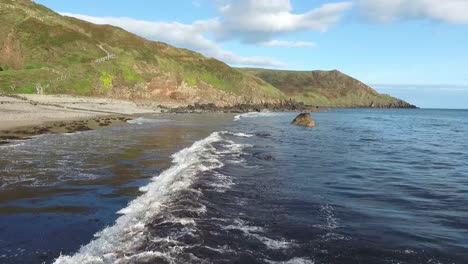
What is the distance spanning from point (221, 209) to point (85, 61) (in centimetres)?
9326

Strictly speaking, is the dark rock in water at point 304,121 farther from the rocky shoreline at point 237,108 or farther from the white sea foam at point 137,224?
the white sea foam at point 137,224

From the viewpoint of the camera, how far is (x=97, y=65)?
95.7 m

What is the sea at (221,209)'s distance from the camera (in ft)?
28.6

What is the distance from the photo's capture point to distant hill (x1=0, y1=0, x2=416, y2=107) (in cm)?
8488

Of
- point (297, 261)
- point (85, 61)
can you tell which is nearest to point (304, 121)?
point (297, 261)

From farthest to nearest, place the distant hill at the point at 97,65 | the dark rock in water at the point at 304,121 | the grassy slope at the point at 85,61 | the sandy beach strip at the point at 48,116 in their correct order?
the distant hill at the point at 97,65 < the grassy slope at the point at 85,61 < the dark rock in water at the point at 304,121 < the sandy beach strip at the point at 48,116

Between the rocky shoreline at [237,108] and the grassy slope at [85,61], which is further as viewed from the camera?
the rocky shoreline at [237,108]

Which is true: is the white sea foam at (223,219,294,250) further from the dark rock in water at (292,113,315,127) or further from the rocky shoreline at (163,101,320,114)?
the rocky shoreline at (163,101,320,114)

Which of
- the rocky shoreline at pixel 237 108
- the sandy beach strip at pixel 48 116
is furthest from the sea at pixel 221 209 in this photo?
the rocky shoreline at pixel 237 108

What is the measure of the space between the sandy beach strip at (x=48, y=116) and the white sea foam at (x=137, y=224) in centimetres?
1548

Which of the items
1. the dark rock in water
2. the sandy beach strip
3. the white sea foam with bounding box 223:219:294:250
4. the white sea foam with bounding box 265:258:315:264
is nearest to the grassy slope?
the sandy beach strip

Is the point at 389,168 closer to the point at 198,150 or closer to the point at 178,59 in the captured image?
the point at 198,150

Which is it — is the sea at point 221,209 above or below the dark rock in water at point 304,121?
below

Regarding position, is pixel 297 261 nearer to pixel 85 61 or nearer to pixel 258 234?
pixel 258 234
